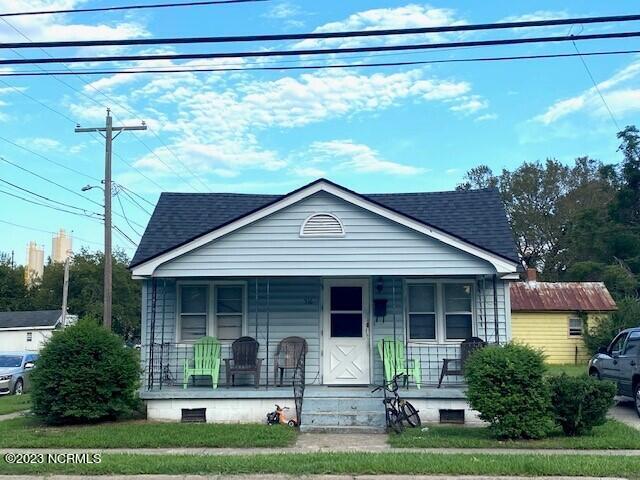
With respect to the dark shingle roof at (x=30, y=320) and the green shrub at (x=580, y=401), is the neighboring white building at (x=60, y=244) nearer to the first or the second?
the dark shingle roof at (x=30, y=320)

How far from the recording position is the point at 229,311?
14.7 meters

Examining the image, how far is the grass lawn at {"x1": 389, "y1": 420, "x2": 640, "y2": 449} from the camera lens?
984cm

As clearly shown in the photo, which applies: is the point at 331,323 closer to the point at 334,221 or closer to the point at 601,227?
the point at 334,221

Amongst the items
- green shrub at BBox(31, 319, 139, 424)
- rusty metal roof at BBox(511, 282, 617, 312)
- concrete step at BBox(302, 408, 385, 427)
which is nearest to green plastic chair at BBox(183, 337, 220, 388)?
green shrub at BBox(31, 319, 139, 424)

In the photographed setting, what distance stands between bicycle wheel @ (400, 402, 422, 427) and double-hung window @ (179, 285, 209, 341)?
4.84 m

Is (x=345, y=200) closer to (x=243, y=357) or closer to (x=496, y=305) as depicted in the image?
(x=496, y=305)

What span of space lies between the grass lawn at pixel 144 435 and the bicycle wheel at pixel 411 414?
1999 millimetres

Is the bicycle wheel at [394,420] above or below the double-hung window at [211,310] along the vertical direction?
below

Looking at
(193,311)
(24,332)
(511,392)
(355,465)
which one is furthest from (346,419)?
(24,332)

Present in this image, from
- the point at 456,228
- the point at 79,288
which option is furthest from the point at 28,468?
the point at 79,288

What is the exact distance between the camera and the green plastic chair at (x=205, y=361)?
1336 cm

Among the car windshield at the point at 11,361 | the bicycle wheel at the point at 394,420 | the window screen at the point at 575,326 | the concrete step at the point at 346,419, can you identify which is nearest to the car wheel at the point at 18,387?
the car windshield at the point at 11,361

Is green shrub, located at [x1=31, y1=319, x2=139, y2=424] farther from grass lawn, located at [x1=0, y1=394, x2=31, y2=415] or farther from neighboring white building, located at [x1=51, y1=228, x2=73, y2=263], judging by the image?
neighboring white building, located at [x1=51, y1=228, x2=73, y2=263]

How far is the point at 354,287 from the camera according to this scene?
14711mm
